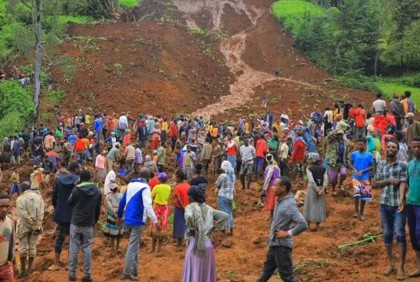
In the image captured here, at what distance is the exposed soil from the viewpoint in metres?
9.43

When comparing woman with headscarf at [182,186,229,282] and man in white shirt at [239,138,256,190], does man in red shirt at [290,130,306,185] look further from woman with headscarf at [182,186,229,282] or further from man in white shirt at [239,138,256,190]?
woman with headscarf at [182,186,229,282]

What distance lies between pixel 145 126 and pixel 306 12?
104ft

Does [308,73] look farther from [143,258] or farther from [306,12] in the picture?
[143,258]

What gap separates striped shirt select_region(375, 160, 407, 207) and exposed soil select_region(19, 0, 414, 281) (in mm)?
1225

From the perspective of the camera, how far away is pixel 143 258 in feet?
32.7

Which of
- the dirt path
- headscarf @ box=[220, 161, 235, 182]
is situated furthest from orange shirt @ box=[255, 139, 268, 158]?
the dirt path

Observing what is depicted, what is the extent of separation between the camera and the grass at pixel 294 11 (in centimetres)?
4915

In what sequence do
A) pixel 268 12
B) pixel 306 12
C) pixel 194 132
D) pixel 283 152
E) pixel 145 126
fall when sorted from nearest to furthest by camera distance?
pixel 283 152 < pixel 194 132 < pixel 145 126 < pixel 306 12 < pixel 268 12

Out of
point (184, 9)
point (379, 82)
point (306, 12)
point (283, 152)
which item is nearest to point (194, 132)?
point (283, 152)

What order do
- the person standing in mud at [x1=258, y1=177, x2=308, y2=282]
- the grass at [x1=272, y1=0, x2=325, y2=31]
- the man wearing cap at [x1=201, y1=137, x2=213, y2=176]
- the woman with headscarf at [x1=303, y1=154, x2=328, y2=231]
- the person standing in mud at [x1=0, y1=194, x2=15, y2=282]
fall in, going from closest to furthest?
1. the person standing in mud at [x1=0, y1=194, x2=15, y2=282]
2. the person standing in mud at [x1=258, y1=177, x2=308, y2=282]
3. the woman with headscarf at [x1=303, y1=154, x2=328, y2=231]
4. the man wearing cap at [x1=201, y1=137, x2=213, y2=176]
5. the grass at [x1=272, y1=0, x2=325, y2=31]

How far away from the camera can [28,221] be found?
8977mm

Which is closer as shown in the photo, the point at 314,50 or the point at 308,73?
the point at 308,73

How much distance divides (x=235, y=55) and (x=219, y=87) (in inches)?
324

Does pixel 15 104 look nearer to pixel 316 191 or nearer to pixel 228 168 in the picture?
pixel 228 168
